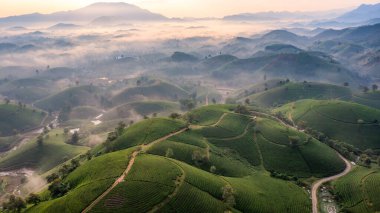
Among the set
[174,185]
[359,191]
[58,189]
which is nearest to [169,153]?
[174,185]

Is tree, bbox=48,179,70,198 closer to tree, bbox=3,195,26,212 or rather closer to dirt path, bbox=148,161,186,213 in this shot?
tree, bbox=3,195,26,212

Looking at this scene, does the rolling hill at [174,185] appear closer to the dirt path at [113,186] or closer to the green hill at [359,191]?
the dirt path at [113,186]

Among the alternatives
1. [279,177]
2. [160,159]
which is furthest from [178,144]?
[279,177]

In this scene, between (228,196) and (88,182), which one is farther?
(88,182)

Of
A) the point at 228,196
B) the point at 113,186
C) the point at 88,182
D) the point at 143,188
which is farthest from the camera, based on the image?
the point at 88,182

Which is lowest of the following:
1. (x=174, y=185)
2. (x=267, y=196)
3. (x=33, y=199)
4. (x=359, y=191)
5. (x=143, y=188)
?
(x=359, y=191)

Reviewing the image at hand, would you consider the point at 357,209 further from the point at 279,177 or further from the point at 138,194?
the point at 138,194

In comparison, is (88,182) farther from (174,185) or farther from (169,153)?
(169,153)
